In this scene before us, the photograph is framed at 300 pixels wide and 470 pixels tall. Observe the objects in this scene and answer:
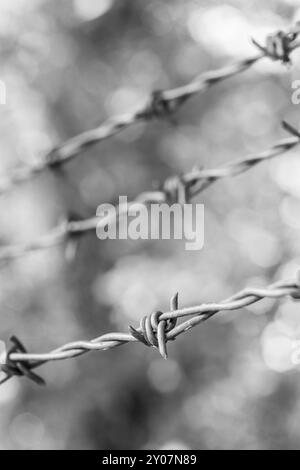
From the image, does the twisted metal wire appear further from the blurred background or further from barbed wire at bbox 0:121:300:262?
the blurred background

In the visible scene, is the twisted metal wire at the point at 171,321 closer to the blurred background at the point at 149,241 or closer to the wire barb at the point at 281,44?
the wire barb at the point at 281,44

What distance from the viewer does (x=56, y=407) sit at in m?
4.61

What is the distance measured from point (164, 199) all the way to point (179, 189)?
0.05 meters

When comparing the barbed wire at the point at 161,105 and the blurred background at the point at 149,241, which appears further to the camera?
the blurred background at the point at 149,241

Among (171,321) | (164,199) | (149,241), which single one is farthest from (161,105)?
(149,241)

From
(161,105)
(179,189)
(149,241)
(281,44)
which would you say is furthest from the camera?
(149,241)

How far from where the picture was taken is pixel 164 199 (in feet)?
3.74

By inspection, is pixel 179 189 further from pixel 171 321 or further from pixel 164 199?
pixel 171 321

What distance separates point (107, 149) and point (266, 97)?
1366 mm

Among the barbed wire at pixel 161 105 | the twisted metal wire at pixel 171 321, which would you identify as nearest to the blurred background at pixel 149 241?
the barbed wire at pixel 161 105

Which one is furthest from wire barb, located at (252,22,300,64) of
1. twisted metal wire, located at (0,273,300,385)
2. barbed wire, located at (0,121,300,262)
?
twisted metal wire, located at (0,273,300,385)

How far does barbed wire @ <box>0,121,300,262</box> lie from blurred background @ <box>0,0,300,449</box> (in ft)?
10.7

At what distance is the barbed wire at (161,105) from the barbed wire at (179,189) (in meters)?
0.14

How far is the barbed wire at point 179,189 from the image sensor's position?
971mm
